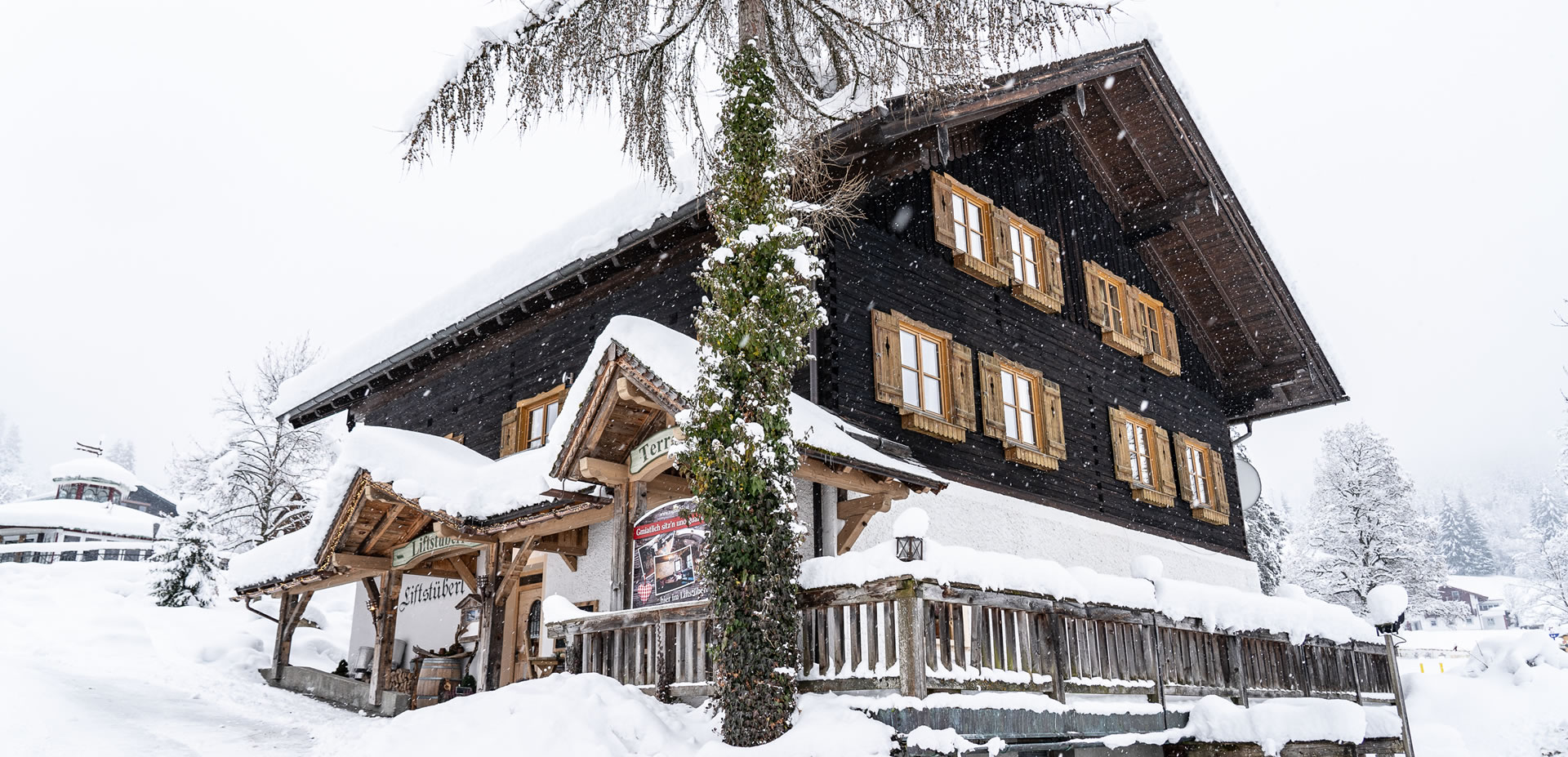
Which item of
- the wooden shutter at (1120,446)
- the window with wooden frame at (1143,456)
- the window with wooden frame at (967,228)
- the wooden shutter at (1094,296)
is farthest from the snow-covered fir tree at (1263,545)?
the window with wooden frame at (967,228)

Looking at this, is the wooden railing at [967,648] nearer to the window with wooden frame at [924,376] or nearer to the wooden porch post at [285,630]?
the window with wooden frame at [924,376]

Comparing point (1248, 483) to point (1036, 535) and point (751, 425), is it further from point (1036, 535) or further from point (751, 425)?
point (751, 425)

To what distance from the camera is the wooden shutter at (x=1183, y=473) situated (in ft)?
55.7

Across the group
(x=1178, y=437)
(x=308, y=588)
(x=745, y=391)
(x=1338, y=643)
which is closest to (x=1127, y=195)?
(x=1178, y=437)

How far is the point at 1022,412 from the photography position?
45.1ft

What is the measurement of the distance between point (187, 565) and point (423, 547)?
1583 cm

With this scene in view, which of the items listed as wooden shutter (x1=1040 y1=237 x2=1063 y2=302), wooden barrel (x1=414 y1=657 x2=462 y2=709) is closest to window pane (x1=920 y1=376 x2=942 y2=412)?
wooden shutter (x1=1040 y1=237 x2=1063 y2=302)

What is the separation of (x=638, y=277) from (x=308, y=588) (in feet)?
22.4

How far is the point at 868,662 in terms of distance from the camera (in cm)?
695

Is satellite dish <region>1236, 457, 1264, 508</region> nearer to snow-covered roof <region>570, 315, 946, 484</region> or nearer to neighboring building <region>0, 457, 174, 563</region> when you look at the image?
snow-covered roof <region>570, 315, 946, 484</region>

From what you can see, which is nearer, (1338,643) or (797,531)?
(797,531)

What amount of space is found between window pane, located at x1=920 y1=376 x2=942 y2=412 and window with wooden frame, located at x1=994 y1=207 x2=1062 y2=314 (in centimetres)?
237

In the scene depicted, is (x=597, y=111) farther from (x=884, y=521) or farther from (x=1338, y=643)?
(x=1338, y=643)

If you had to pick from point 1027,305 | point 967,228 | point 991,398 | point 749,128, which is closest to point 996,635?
point 749,128
